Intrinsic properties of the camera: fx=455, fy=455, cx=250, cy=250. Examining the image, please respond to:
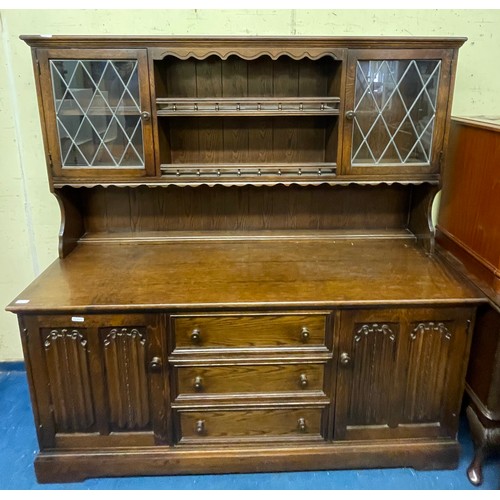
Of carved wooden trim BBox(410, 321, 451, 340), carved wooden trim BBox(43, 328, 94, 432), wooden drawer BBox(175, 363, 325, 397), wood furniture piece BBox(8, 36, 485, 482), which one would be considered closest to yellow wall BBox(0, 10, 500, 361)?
wood furniture piece BBox(8, 36, 485, 482)

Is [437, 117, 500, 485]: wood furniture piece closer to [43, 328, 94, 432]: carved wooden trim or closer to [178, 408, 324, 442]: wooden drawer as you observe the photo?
[178, 408, 324, 442]: wooden drawer

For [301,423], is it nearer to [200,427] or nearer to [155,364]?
[200,427]

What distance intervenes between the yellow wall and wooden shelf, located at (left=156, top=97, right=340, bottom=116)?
411mm

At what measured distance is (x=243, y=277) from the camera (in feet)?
5.71

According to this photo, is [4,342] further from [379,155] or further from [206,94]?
[379,155]

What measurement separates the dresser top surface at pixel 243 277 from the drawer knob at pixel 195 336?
4.4 inches

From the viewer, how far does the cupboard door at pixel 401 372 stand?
163cm

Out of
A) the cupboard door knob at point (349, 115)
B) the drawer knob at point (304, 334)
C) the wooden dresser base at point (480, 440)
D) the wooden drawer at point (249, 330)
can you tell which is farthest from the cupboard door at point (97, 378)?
the wooden dresser base at point (480, 440)

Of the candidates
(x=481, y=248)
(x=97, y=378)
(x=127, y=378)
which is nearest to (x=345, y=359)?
(x=481, y=248)

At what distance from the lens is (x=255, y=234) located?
2129 millimetres

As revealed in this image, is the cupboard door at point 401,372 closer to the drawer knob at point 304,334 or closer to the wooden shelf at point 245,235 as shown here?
the drawer knob at point 304,334

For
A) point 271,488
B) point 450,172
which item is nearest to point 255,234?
point 450,172

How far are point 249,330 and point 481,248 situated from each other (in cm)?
93

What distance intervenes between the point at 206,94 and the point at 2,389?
1.79 metres
